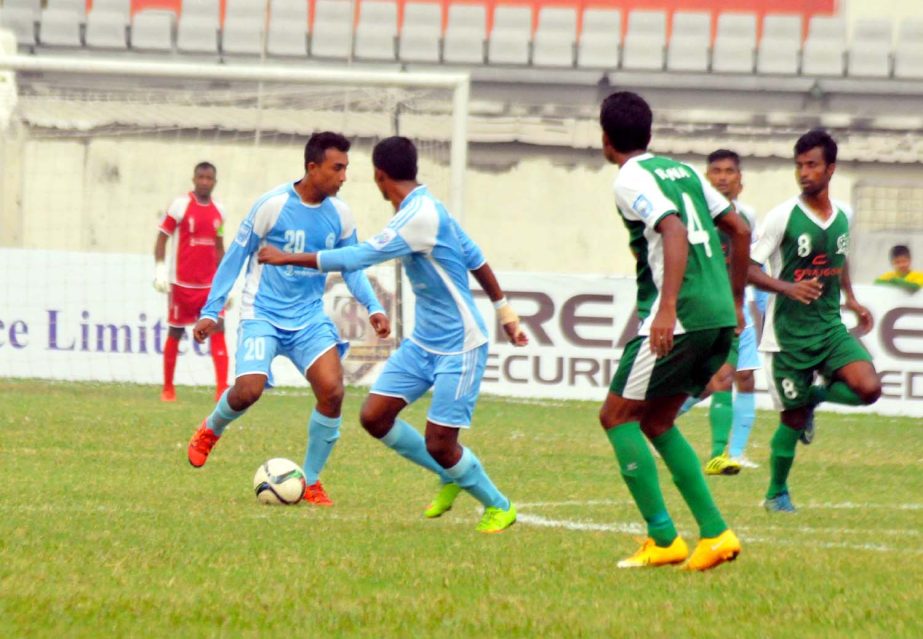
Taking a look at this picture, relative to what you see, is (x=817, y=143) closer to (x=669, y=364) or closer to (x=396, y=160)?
(x=396, y=160)

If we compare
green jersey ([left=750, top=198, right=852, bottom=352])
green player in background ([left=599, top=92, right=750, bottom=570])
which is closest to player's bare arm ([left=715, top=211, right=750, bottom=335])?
green player in background ([left=599, top=92, right=750, bottom=570])

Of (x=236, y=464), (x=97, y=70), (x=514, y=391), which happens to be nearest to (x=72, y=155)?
(x=97, y=70)

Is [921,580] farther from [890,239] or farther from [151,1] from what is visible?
[151,1]

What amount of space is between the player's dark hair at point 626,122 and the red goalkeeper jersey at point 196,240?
10.7 m

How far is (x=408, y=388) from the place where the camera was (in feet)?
27.3

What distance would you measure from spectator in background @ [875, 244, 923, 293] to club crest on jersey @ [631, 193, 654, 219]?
1165 centimetres

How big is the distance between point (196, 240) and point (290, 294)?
7.30 metres

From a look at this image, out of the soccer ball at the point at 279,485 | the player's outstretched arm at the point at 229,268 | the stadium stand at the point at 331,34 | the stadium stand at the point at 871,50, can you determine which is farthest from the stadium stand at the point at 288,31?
the soccer ball at the point at 279,485

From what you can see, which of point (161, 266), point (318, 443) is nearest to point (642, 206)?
point (318, 443)

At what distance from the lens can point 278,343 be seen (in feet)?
32.1

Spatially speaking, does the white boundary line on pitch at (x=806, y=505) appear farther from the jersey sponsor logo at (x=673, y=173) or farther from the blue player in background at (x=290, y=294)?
the jersey sponsor logo at (x=673, y=173)

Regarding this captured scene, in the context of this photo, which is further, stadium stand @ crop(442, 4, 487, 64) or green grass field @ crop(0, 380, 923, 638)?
stadium stand @ crop(442, 4, 487, 64)

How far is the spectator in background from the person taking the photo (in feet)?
57.1

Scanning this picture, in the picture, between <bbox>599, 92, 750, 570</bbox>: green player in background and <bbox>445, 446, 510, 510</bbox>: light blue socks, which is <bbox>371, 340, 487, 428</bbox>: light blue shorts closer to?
<bbox>445, 446, 510, 510</bbox>: light blue socks
